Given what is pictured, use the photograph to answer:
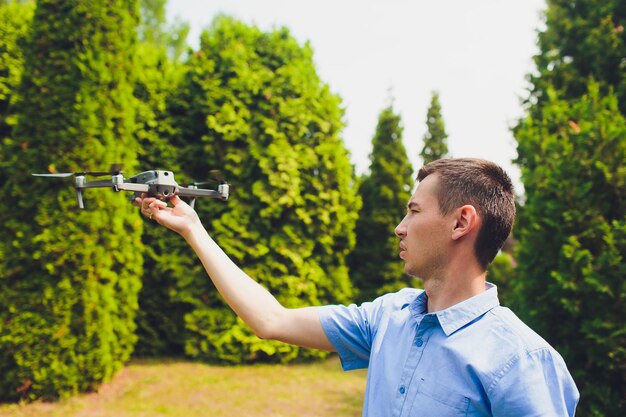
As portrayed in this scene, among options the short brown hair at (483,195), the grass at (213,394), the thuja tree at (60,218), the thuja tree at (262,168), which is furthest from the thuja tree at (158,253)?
the short brown hair at (483,195)

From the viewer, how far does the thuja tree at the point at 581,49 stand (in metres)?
8.27

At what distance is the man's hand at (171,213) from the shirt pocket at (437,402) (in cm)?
98

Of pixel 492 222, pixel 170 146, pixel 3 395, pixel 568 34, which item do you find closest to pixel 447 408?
pixel 492 222

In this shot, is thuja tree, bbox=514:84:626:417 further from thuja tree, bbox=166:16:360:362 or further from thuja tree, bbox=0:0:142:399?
thuja tree, bbox=0:0:142:399

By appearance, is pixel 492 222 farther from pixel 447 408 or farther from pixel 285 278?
pixel 285 278

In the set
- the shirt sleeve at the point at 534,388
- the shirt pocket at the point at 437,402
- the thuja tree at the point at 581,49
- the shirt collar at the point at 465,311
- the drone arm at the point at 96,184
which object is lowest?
the shirt pocket at the point at 437,402

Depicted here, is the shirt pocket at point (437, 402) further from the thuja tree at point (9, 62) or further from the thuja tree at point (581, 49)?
the thuja tree at point (581, 49)

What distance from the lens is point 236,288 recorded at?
190cm

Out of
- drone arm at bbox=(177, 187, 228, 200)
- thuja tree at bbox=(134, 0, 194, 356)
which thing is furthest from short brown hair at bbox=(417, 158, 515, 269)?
thuja tree at bbox=(134, 0, 194, 356)

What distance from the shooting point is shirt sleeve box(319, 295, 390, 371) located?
6.39 ft

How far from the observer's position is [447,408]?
1.40m

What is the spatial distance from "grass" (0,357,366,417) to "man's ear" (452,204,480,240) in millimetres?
4989

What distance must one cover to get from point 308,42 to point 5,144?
16.4 feet

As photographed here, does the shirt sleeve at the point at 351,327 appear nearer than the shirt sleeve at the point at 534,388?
No
